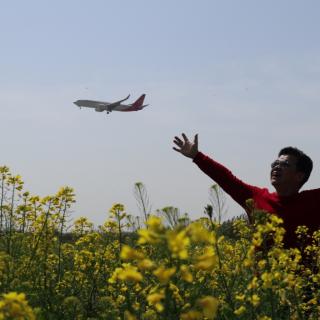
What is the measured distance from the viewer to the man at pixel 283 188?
5594 mm

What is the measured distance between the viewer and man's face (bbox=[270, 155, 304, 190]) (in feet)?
18.5

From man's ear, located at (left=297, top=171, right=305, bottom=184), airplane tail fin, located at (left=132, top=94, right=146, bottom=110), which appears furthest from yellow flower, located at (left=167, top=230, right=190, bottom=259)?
airplane tail fin, located at (left=132, top=94, right=146, bottom=110)

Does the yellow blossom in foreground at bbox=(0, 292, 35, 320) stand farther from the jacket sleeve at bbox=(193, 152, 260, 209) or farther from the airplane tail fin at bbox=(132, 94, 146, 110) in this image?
the airplane tail fin at bbox=(132, 94, 146, 110)

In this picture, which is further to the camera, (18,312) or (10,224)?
(10,224)

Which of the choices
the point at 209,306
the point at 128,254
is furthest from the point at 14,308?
the point at 209,306

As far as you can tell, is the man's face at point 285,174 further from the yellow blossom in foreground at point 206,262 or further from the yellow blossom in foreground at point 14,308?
the yellow blossom in foreground at point 14,308

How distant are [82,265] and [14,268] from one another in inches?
30.5

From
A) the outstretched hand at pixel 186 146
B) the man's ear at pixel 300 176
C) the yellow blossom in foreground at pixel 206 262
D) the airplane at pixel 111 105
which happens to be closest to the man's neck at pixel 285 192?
the man's ear at pixel 300 176

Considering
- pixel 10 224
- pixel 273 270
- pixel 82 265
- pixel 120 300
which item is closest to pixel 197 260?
pixel 273 270

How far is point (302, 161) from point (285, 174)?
31 centimetres

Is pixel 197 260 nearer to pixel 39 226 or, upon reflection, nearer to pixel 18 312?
pixel 18 312

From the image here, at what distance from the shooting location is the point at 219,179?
5953 mm

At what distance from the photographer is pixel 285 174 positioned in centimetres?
566

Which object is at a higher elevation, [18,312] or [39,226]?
[39,226]
